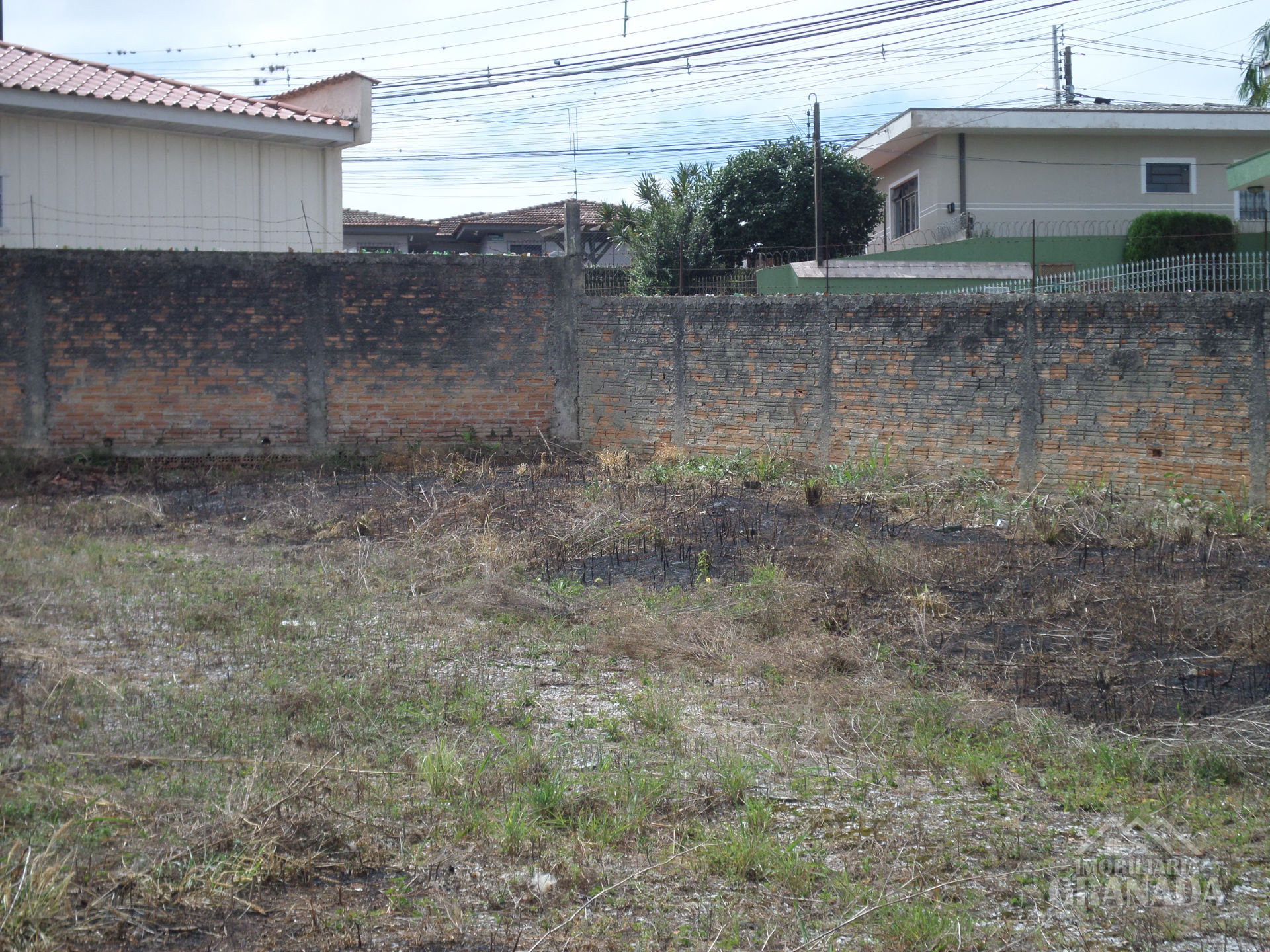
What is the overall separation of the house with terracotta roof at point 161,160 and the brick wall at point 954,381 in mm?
5437

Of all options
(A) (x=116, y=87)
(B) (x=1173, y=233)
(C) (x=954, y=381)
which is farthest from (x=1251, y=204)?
(A) (x=116, y=87)

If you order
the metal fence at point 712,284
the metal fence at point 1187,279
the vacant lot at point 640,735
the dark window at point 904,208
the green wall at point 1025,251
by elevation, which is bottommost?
the vacant lot at point 640,735

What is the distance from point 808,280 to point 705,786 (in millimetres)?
13196

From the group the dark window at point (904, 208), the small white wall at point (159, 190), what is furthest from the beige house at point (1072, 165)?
the small white wall at point (159, 190)

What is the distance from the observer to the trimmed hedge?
61.0ft

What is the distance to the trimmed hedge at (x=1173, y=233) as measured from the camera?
18594 millimetres

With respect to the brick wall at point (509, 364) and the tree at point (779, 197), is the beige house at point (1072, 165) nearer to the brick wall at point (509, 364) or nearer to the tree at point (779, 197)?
the tree at point (779, 197)

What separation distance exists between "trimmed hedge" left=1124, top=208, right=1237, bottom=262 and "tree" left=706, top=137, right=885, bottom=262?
4.95 meters

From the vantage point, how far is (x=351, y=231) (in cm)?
3081

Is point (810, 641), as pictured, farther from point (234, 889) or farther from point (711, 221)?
point (711, 221)

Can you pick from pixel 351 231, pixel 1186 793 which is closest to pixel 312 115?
pixel 1186 793

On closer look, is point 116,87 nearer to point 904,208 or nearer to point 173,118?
point 173,118

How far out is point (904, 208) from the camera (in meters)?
23.2

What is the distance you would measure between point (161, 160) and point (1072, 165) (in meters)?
17.1
